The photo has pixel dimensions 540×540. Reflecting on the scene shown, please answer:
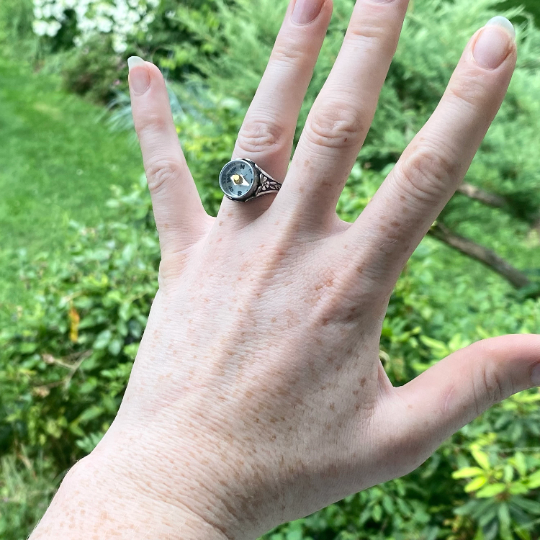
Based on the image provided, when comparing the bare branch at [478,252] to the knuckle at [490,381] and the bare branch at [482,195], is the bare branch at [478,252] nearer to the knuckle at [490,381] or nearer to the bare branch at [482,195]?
the bare branch at [482,195]

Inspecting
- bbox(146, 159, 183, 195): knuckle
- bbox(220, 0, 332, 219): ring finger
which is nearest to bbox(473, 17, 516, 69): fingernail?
bbox(220, 0, 332, 219): ring finger

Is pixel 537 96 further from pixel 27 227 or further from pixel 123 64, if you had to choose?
pixel 123 64

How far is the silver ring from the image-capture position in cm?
Answer: 134

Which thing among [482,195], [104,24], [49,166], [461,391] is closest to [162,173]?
[461,391]

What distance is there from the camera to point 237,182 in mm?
1347

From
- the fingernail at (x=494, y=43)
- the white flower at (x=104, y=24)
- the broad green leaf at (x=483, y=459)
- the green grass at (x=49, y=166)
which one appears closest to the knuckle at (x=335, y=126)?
the fingernail at (x=494, y=43)

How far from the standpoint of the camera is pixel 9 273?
4910 mm

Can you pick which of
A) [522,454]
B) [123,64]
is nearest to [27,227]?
[123,64]

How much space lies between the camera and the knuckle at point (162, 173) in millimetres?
1597

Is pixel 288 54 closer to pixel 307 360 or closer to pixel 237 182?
pixel 237 182

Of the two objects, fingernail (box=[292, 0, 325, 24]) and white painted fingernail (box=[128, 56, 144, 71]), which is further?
white painted fingernail (box=[128, 56, 144, 71])

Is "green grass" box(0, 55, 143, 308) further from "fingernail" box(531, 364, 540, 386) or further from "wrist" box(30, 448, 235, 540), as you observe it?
"fingernail" box(531, 364, 540, 386)

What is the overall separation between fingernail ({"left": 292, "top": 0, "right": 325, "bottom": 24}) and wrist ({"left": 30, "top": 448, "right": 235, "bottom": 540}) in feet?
4.11

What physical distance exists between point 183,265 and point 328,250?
447 millimetres
